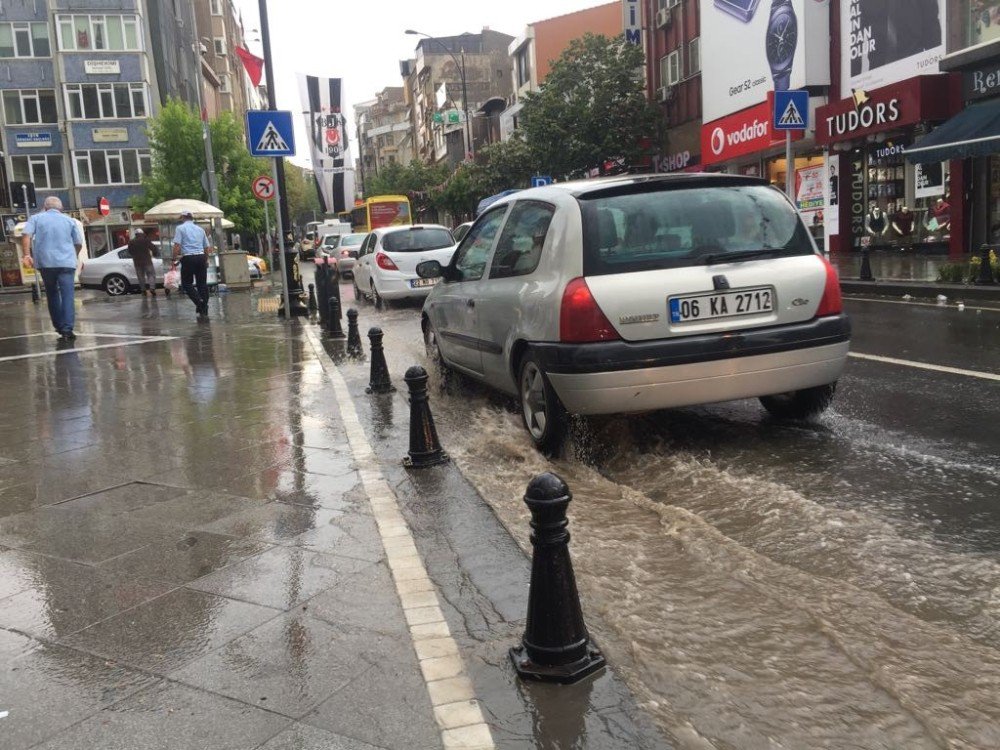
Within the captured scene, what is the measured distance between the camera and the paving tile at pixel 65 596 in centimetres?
333

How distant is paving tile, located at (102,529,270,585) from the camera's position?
3809 millimetres

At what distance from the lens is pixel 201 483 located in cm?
523

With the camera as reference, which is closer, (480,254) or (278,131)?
(480,254)

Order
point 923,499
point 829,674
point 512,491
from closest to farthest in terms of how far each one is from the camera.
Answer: point 829,674 < point 923,499 < point 512,491

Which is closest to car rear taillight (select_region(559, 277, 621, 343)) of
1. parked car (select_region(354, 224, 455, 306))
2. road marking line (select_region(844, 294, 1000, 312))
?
road marking line (select_region(844, 294, 1000, 312))

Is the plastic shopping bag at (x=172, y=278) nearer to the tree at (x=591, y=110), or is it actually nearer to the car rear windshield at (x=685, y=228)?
the tree at (x=591, y=110)

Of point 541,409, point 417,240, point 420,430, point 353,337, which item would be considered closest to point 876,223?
point 417,240

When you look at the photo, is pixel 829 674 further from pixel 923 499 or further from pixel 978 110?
pixel 978 110

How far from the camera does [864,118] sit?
21.6 meters

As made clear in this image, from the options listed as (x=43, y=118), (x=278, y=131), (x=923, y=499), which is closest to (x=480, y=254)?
(x=923, y=499)

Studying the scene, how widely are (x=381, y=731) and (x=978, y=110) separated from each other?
1912cm

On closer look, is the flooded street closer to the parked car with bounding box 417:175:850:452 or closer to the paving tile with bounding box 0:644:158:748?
the parked car with bounding box 417:175:850:452

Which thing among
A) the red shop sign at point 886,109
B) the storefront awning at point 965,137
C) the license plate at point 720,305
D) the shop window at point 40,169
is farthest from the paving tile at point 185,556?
the shop window at point 40,169

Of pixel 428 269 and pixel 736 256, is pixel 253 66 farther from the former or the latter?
pixel 736 256
